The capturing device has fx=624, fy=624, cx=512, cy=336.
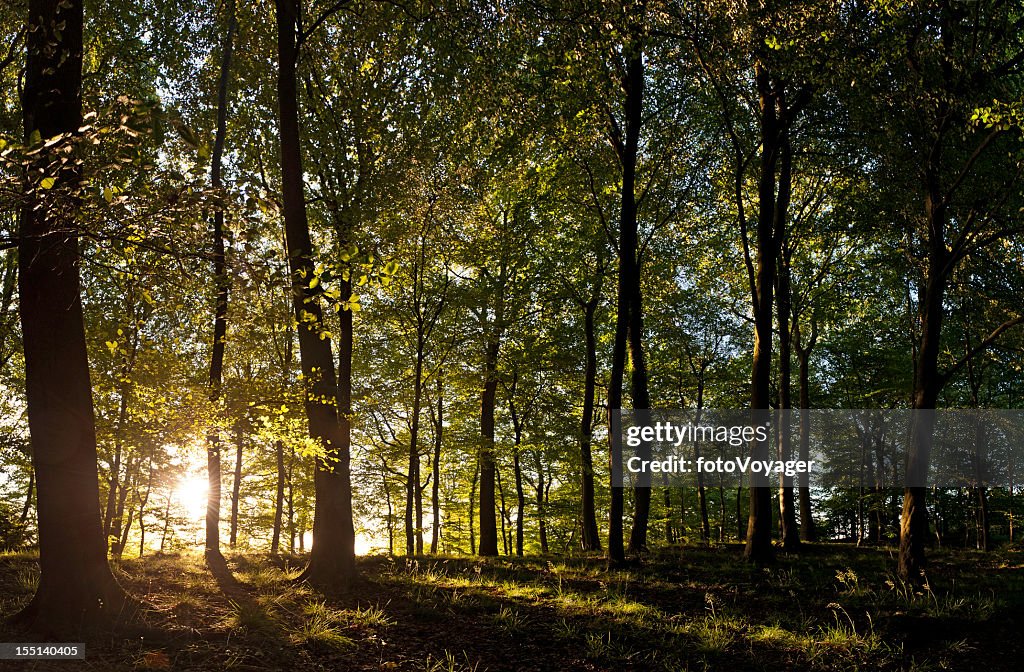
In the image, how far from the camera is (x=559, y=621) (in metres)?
8.53

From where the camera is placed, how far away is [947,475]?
30547 mm

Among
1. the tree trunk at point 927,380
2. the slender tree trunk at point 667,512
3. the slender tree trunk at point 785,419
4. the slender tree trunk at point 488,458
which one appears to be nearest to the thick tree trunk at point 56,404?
the tree trunk at point 927,380

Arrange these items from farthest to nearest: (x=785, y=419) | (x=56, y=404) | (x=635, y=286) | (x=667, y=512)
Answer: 1. (x=667, y=512)
2. (x=635, y=286)
3. (x=785, y=419)
4. (x=56, y=404)

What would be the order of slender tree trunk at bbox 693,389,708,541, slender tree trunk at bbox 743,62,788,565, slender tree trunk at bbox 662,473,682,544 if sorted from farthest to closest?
slender tree trunk at bbox 662,473,682,544
slender tree trunk at bbox 693,389,708,541
slender tree trunk at bbox 743,62,788,565

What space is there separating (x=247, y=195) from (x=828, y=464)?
1329 inches

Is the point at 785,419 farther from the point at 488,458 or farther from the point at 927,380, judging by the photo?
the point at 488,458

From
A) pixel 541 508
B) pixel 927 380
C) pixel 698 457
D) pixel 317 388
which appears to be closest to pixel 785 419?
pixel 927 380

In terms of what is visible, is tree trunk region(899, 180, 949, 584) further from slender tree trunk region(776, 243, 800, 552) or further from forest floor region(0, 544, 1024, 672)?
slender tree trunk region(776, 243, 800, 552)

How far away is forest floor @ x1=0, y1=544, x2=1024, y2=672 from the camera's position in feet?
21.7

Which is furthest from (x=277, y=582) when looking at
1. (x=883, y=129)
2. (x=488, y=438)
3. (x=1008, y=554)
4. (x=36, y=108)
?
(x=1008, y=554)

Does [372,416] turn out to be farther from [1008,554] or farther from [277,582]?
[1008,554]

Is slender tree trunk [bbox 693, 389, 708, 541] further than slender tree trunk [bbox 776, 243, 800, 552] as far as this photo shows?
Yes

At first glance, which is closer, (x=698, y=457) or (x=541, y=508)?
(x=541, y=508)

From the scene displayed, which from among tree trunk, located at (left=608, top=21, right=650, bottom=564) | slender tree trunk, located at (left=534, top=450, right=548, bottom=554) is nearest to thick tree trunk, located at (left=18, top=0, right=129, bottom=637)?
tree trunk, located at (left=608, top=21, right=650, bottom=564)
